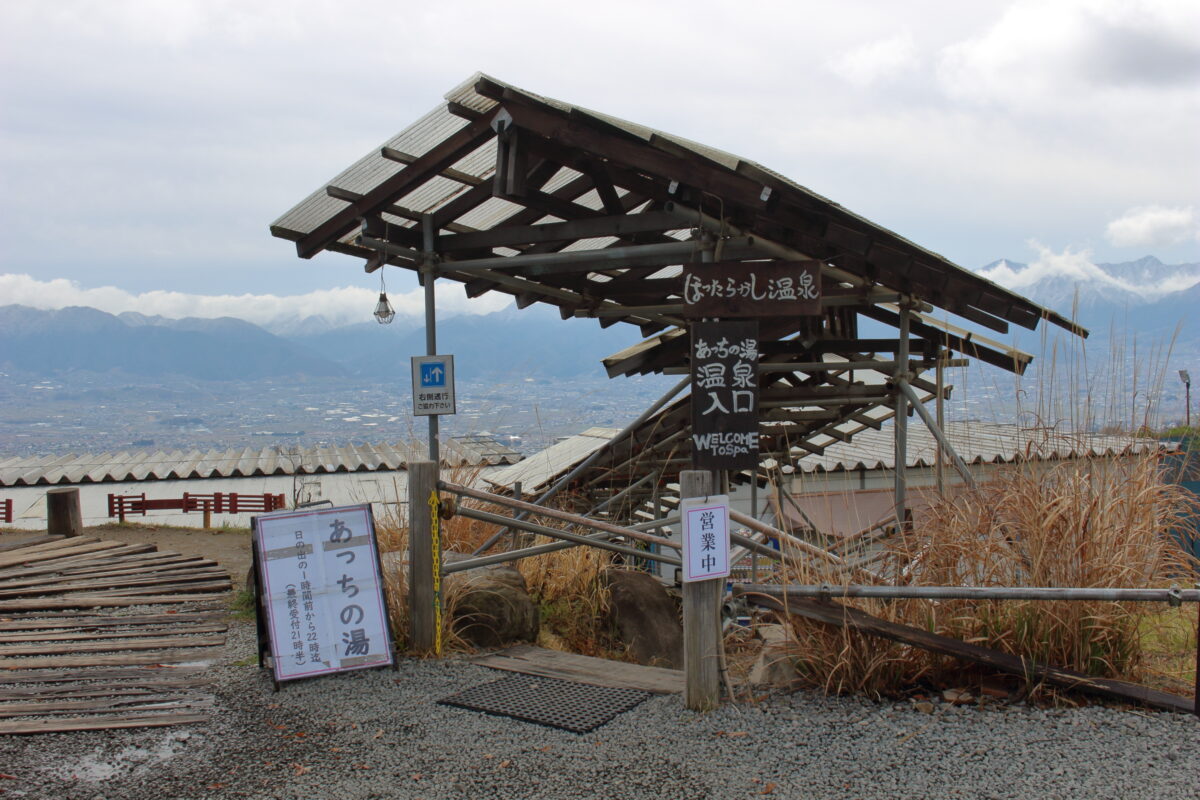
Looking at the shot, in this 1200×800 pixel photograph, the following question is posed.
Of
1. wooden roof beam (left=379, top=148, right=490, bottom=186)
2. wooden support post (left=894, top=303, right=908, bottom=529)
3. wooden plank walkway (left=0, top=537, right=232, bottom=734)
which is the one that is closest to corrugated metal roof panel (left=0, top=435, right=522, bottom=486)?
wooden plank walkway (left=0, top=537, right=232, bottom=734)

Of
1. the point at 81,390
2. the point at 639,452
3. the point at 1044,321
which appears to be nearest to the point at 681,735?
the point at 1044,321

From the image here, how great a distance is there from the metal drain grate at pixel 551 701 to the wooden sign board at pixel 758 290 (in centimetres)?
220

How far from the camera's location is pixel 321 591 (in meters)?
5.45

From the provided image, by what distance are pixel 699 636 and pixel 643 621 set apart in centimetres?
300

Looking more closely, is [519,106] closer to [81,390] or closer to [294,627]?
[294,627]

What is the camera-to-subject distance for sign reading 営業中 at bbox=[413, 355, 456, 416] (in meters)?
7.07

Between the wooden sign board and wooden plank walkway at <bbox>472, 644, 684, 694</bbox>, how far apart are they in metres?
2.14

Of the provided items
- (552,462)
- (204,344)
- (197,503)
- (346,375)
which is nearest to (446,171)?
(552,462)

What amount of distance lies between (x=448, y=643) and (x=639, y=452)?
16.3ft

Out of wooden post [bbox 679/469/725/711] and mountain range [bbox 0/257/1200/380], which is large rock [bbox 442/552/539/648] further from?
mountain range [bbox 0/257/1200/380]

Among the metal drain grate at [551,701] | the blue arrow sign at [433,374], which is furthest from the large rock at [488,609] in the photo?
the blue arrow sign at [433,374]

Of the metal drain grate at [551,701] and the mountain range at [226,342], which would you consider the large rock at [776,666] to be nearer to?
the metal drain grate at [551,701]

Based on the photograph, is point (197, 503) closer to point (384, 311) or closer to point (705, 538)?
point (384, 311)

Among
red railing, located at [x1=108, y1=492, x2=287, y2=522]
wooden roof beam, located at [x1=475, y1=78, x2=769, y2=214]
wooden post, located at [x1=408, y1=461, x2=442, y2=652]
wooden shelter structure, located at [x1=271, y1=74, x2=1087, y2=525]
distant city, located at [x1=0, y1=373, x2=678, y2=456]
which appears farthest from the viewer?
red railing, located at [x1=108, y1=492, x2=287, y2=522]
